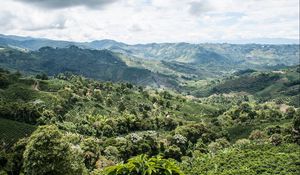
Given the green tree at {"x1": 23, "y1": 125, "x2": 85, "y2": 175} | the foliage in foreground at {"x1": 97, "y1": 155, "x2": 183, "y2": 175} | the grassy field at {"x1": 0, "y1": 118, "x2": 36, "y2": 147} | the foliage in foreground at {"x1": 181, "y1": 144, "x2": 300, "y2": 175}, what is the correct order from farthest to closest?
the grassy field at {"x1": 0, "y1": 118, "x2": 36, "y2": 147} < the foliage in foreground at {"x1": 181, "y1": 144, "x2": 300, "y2": 175} < the green tree at {"x1": 23, "y1": 125, "x2": 85, "y2": 175} < the foliage in foreground at {"x1": 97, "y1": 155, "x2": 183, "y2": 175}

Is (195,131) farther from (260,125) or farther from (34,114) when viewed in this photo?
(34,114)

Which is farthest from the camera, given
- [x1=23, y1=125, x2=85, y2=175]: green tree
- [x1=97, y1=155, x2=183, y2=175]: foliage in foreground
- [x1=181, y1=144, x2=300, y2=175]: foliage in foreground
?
[x1=181, y1=144, x2=300, y2=175]: foliage in foreground

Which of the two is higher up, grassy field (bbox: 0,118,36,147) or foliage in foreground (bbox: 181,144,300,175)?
foliage in foreground (bbox: 181,144,300,175)

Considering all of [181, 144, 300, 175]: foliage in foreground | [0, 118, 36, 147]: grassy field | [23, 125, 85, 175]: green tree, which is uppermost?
[23, 125, 85, 175]: green tree

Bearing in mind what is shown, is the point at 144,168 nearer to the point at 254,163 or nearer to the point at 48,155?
the point at 48,155

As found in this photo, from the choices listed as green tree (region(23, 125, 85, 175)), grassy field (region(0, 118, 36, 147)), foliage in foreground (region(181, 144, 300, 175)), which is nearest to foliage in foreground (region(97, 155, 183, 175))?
green tree (region(23, 125, 85, 175))

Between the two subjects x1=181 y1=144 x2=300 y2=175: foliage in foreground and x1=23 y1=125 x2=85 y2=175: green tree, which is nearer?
x1=23 y1=125 x2=85 y2=175: green tree

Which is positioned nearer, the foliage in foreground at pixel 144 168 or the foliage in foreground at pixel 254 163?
the foliage in foreground at pixel 144 168

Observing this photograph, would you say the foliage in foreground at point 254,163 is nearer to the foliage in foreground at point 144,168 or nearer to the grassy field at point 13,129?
the foliage in foreground at point 144,168

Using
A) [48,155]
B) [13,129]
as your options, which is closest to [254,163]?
[48,155]

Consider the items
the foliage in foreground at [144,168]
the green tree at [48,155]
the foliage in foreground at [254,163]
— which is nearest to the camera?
the foliage in foreground at [144,168]

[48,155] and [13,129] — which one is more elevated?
[48,155]

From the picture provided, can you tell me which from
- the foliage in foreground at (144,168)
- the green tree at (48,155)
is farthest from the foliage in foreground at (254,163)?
the foliage in foreground at (144,168)

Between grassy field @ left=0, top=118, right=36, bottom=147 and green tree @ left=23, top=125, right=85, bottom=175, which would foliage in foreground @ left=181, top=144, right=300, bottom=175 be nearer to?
green tree @ left=23, top=125, right=85, bottom=175
